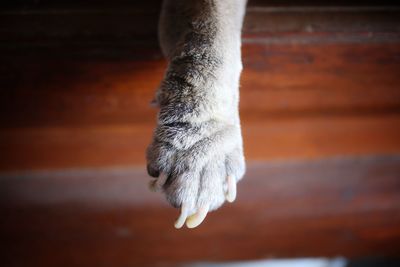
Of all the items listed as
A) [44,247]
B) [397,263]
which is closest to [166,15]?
[44,247]

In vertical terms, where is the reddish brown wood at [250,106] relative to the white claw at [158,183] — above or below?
above

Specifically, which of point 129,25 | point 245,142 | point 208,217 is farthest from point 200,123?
point 208,217

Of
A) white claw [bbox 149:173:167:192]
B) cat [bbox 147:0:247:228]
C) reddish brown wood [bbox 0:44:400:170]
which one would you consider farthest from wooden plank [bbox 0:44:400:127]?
white claw [bbox 149:173:167:192]

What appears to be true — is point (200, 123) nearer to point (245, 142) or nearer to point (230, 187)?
point (230, 187)

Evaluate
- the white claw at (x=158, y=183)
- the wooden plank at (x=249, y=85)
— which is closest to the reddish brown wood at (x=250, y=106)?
the wooden plank at (x=249, y=85)

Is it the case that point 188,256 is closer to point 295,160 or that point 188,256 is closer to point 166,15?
point 295,160

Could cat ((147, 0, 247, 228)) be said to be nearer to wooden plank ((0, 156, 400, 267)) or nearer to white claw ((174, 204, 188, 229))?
white claw ((174, 204, 188, 229))

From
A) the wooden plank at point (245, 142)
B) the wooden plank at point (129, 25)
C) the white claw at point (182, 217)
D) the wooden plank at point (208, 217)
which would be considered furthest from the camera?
the wooden plank at point (208, 217)

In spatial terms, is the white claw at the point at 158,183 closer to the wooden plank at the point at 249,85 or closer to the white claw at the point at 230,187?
the white claw at the point at 230,187
